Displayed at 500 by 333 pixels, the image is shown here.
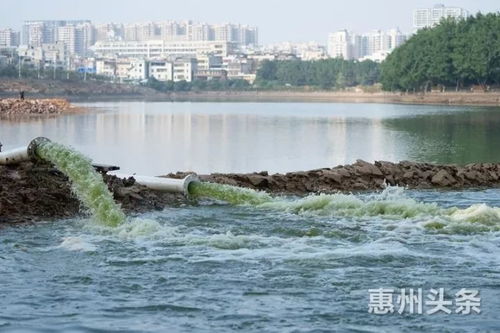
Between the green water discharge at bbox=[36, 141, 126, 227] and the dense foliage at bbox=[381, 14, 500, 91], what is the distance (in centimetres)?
10241

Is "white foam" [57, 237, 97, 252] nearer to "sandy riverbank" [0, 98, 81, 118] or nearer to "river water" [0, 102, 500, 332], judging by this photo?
"river water" [0, 102, 500, 332]

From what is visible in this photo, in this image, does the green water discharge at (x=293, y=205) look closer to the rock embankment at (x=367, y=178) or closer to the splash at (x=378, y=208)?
the splash at (x=378, y=208)

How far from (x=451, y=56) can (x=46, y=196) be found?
110 meters

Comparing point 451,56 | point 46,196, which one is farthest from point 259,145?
point 451,56

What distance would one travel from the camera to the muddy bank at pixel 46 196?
14871 mm

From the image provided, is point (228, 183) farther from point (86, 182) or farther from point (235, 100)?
point (235, 100)

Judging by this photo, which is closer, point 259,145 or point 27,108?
point 259,145

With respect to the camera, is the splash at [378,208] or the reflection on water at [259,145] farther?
the reflection on water at [259,145]

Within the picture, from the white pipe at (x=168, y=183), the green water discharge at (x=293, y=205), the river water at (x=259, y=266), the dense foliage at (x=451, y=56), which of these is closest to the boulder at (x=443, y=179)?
the river water at (x=259, y=266)

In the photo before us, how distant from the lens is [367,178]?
2002cm

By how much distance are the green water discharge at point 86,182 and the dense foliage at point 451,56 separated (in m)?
102

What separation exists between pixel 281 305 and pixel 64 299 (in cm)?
218

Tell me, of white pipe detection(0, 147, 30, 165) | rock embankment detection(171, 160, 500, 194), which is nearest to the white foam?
white pipe detection(0, 147, 30, 165)

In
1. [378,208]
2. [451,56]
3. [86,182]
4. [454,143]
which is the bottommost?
[454,143]
